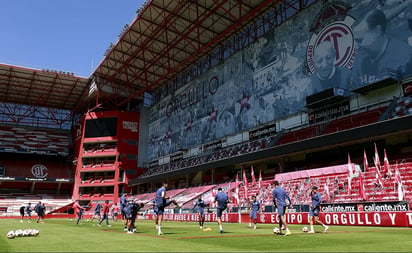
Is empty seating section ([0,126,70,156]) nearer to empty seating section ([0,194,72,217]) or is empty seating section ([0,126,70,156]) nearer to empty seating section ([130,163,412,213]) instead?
empty seating section ([0,194,72,217])

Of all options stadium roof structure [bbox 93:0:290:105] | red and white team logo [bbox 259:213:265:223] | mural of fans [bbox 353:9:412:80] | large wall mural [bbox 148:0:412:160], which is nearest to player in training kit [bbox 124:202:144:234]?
red and white team logo [bbox 259:213:265:223]

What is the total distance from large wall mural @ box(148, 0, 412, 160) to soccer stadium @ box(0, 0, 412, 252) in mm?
156

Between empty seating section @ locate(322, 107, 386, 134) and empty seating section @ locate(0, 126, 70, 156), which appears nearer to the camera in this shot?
empty seating section @ locate(322, 107, 386, 134)

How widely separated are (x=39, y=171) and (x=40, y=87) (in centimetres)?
1949

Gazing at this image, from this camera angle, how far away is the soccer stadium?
58.1 feet

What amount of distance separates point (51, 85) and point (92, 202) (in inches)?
984

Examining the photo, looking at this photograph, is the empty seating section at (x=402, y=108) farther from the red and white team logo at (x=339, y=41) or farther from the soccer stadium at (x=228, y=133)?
the red and white team logo at (x=339, y=41)

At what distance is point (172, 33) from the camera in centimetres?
5403

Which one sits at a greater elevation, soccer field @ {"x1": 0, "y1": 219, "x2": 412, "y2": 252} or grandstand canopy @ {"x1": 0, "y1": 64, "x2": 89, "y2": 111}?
grandstand canopy @ {"x1": 0, "y1": 64, "x2": 89, "y2": 111}

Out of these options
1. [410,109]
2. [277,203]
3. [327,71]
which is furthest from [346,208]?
[327,71]

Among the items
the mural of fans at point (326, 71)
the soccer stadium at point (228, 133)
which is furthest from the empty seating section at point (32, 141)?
the mural of fans at point (326, 71)

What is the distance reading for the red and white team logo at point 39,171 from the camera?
79.3 m

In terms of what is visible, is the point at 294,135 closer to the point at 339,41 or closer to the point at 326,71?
the point at 326,71

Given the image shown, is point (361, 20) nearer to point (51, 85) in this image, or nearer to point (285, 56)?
point (285, 56)
